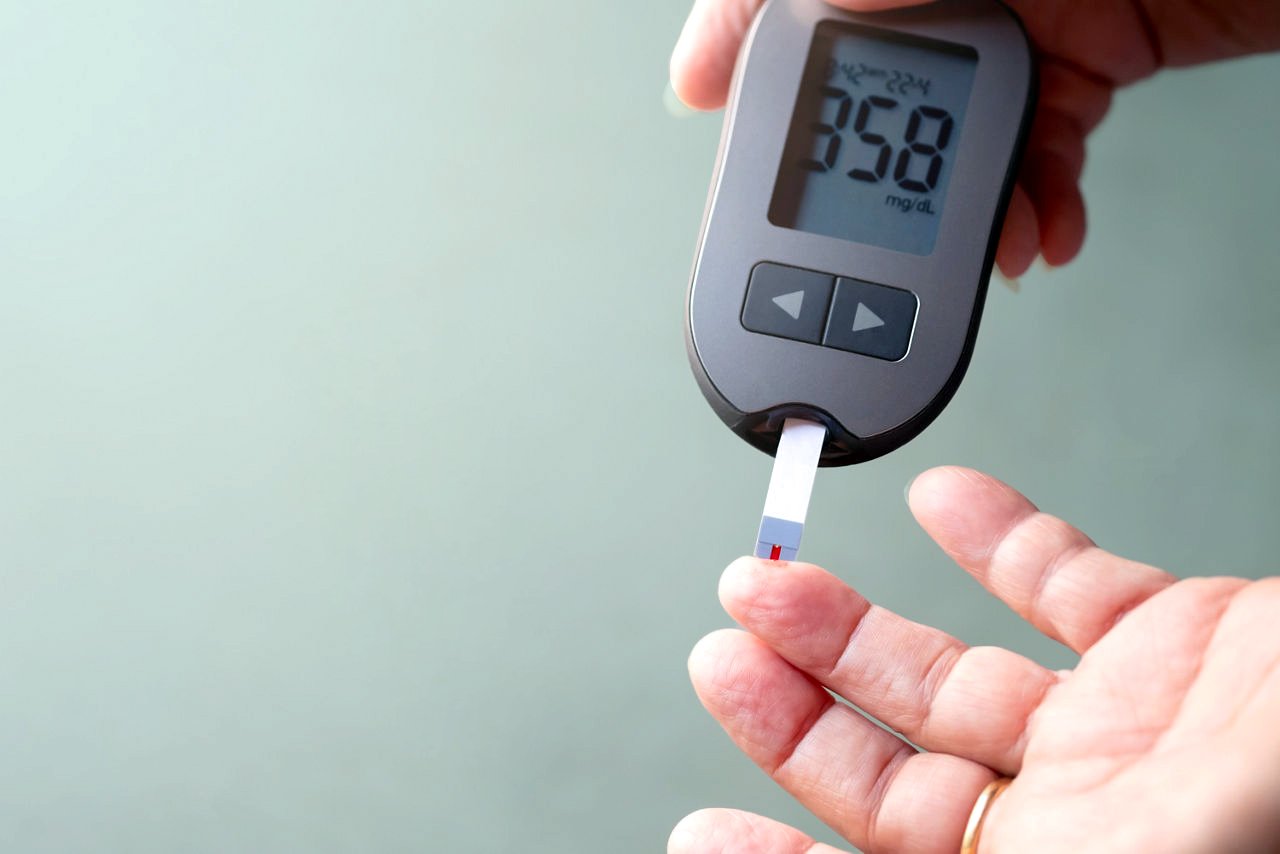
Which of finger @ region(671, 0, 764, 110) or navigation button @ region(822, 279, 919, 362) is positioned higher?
finger @ region(671, 0, 764, 110)

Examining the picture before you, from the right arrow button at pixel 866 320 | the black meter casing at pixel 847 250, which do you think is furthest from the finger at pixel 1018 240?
the right arrow button at pixel 866 320

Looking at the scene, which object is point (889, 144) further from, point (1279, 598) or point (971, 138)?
point (1279, 598)

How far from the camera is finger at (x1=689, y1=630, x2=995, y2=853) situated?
963 millimetres

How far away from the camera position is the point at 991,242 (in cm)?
110

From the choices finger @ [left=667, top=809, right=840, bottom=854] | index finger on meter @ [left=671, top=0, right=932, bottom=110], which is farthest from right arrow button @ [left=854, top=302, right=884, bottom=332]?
finger @ [left=667, top=809, right=840, bottom=854]

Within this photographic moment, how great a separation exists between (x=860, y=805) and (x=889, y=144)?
61cm

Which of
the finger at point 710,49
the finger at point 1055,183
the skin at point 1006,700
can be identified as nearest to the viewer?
Result: the skin at point 1006,700

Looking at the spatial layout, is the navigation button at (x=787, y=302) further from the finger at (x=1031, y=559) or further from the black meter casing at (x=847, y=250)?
the finger at (x=1031, y=559)

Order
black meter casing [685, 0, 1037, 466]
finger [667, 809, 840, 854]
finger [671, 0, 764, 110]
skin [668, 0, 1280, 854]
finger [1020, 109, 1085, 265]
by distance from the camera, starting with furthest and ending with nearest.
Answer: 1. finger [1020, 109, 1085, 265]
2. finger [671, 0, 764, 110]
3. black meter casing [685, 0, 1037, 466]
4. finger [667, 809, 840, 854]
5. skin [668, 0, 1280, 854]

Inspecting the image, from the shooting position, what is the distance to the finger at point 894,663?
37.9 inches

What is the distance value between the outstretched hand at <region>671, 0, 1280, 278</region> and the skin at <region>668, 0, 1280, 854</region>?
2 centimetres

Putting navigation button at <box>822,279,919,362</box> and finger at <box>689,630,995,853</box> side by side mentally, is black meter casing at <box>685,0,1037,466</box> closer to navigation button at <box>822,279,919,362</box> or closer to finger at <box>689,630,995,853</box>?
navigation button at <box>822,279,919,362</box>

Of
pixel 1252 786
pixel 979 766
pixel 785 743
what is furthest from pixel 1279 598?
pixel 785 743

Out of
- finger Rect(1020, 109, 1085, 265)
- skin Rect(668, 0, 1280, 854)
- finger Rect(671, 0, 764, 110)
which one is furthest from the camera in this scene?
finger Rect(1020, 109, 1085, 265)
